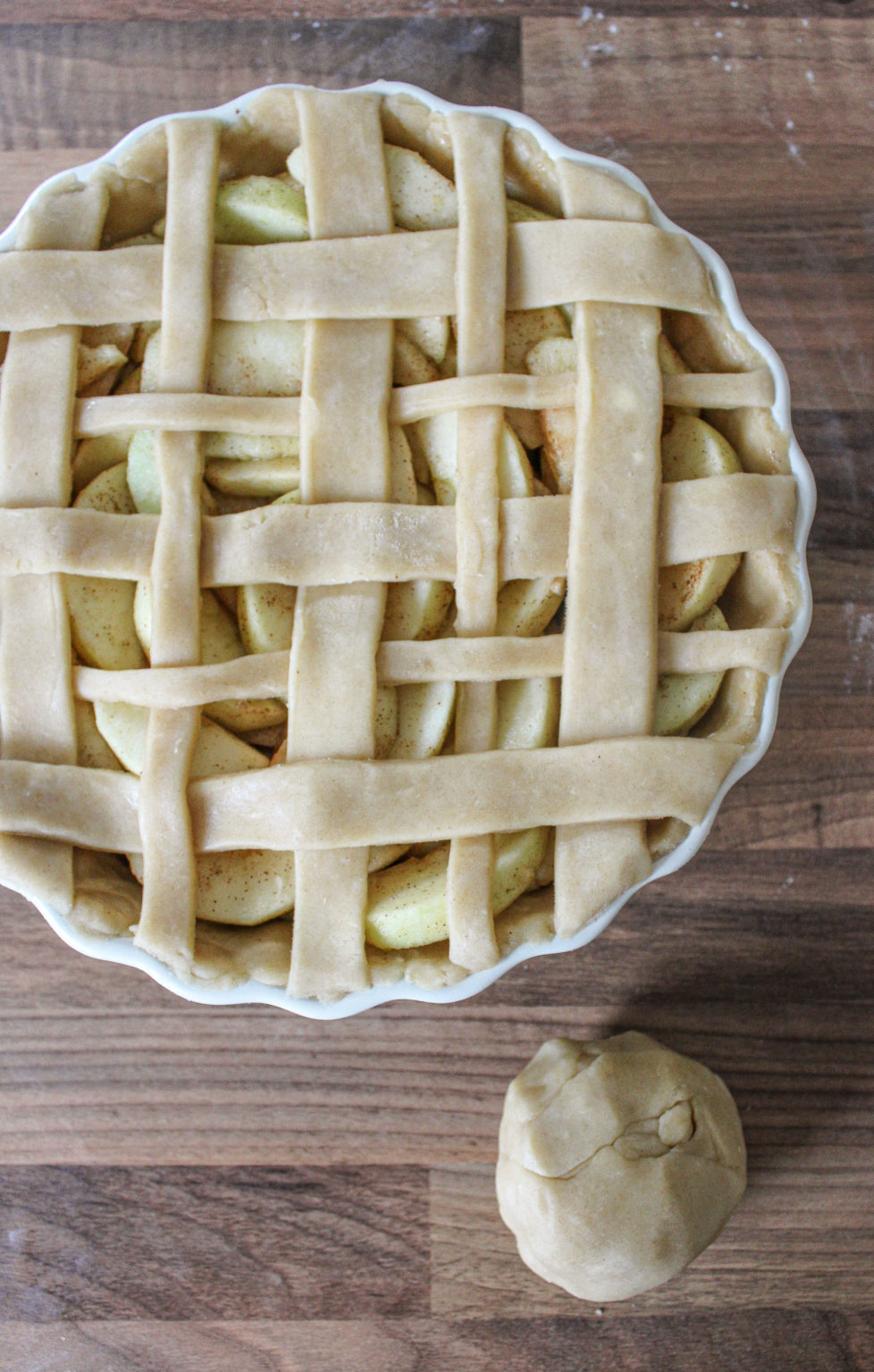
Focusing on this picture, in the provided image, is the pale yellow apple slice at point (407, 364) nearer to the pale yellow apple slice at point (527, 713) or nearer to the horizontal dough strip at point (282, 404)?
the horizontal dough strip at point (282, 404)

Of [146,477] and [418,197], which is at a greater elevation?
[418,197]

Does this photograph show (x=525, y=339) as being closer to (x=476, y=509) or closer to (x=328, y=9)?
(x=476, y=509)

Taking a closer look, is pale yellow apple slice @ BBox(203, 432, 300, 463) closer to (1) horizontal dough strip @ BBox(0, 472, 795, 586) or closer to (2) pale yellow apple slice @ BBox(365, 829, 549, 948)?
(1) horizontal dough strip @ BBox(0, 472, 795, 586)

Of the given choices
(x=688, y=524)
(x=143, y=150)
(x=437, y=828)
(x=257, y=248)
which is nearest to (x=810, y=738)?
(x=688, y=524)

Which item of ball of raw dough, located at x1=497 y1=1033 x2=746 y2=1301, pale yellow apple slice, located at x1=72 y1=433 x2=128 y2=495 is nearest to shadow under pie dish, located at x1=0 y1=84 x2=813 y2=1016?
pale yellow apple slice, located at x1=72 y1=433 x2=128 y2=495

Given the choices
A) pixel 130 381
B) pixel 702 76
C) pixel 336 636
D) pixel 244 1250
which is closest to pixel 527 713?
pixel 336 636

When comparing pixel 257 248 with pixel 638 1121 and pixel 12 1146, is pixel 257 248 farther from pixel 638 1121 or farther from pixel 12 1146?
pixel 12 1146
